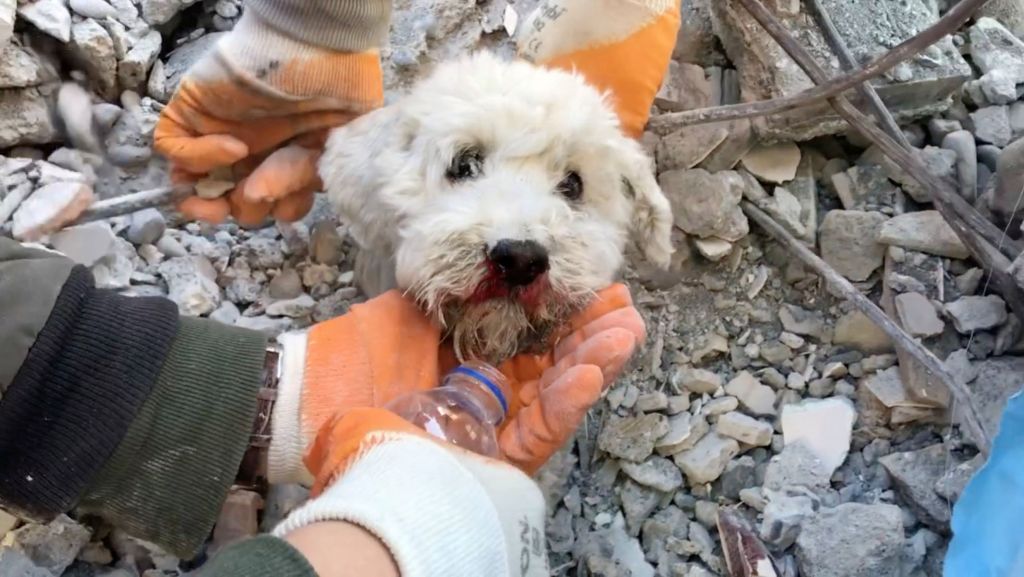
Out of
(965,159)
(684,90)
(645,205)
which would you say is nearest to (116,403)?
(645,205)

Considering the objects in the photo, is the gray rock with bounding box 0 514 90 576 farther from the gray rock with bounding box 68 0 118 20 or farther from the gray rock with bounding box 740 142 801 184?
the gray rock with bounding box 740 142 801 184

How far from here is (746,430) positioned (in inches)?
69.2

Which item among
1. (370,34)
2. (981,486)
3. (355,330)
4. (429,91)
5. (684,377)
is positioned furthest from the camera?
(684,377)

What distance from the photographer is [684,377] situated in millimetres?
1864

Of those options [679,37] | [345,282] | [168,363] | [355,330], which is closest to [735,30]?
[679,37]

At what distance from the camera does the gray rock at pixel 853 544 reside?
4.99 ft

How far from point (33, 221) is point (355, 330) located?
2.38 feet

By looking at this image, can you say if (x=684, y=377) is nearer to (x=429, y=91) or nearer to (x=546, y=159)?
(x=546, y=159)

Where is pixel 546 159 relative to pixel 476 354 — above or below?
above

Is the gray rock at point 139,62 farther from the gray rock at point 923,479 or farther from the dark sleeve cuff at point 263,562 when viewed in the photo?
the gray rock at point 923,479

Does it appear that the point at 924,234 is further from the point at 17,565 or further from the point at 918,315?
the point at 17,565

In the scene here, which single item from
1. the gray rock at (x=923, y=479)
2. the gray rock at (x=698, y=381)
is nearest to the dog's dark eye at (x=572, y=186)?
the gray rock at (x=698, y=381)

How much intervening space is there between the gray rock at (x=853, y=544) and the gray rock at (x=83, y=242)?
1314mm

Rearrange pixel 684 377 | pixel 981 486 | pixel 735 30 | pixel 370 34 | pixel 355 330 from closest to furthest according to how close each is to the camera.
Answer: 1. pixel 981 486
2. pixel 355 330
3. pixel 370 34
4. pixel 684 377
5. pixel 735 30
